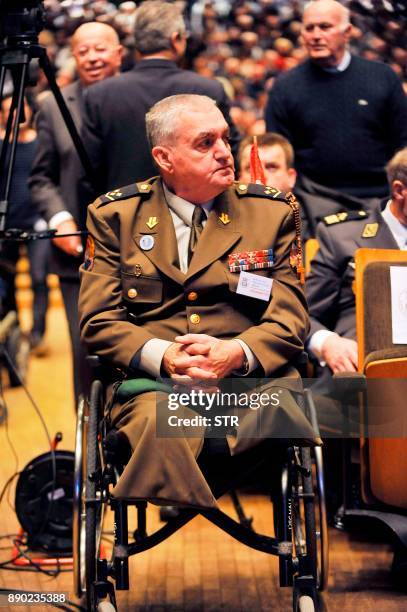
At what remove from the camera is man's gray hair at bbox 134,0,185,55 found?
4.29 meters

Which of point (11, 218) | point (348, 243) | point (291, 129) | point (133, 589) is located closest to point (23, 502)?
point (133, 589)

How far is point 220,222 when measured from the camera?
328cm

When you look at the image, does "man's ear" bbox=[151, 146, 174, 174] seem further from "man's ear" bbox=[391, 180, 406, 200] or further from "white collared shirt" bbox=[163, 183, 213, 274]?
"man's ear" bbox=[391, 180, 406, 200]

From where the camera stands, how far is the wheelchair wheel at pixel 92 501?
Result: 3.00 m

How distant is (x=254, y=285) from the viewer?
3188 millimetres

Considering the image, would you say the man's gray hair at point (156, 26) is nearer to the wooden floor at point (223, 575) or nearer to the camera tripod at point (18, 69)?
the camera tripod at point (18, 69)

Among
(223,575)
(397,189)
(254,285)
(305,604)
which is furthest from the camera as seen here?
(397,189)

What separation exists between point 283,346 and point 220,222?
390 millimetres

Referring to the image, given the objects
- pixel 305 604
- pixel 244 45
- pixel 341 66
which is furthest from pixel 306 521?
pixel 244 45

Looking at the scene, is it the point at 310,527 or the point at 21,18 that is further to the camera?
the point at 21,18

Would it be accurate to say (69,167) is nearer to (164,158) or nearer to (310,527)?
(164,158)

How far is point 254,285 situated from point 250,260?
73mm

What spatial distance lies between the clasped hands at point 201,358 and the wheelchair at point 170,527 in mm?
205

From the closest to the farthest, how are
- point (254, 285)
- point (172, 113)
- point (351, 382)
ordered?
point (254, 285) → point (172, 113) → point (351, 382)
